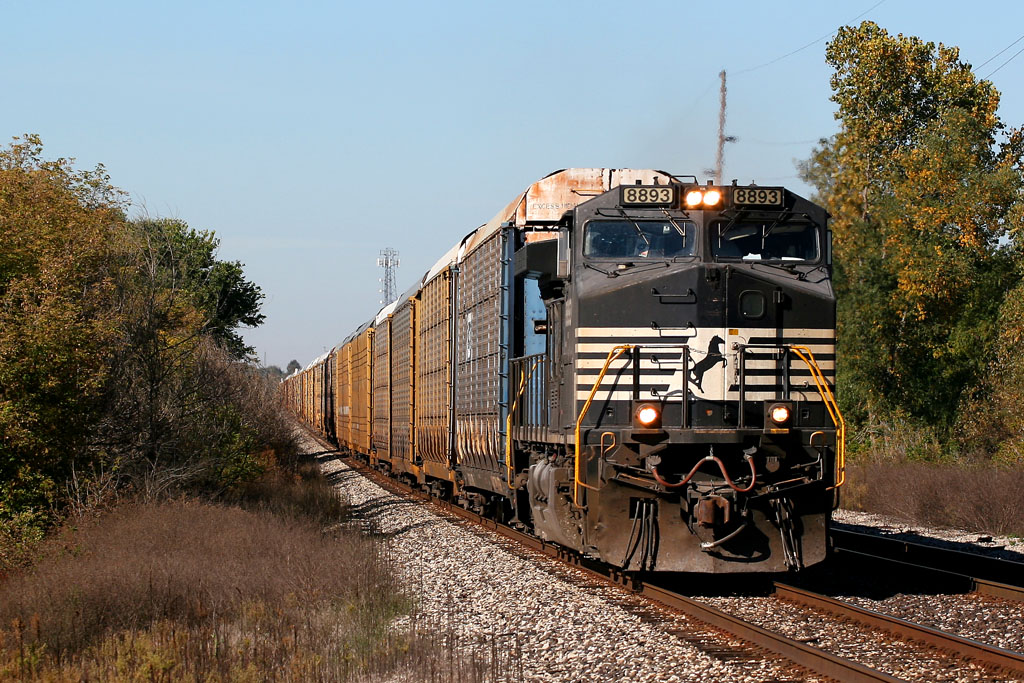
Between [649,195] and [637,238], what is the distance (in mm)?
401

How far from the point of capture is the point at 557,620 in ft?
29.3

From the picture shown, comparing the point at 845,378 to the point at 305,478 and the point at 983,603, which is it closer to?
the point at 305,478

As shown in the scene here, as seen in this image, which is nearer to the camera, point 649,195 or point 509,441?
point 649,195

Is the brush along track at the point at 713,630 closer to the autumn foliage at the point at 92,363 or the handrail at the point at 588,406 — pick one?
the handrail at the point at 588,406

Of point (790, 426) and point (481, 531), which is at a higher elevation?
point (790, 426)

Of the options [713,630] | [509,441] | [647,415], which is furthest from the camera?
[509,441]

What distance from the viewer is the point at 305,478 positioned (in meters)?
26.5

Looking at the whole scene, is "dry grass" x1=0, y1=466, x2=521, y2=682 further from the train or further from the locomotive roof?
the locomotive roof

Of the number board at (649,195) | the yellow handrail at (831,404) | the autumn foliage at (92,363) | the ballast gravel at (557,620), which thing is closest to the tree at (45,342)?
the autumn foliage at (92,363)

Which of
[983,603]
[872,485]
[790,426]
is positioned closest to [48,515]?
[790,426]

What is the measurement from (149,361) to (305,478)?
985 cm

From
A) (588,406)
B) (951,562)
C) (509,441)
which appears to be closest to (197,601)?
(588,406)

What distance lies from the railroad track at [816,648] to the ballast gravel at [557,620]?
12 centimetres

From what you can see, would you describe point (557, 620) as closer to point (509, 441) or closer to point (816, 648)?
point (816, 648)
